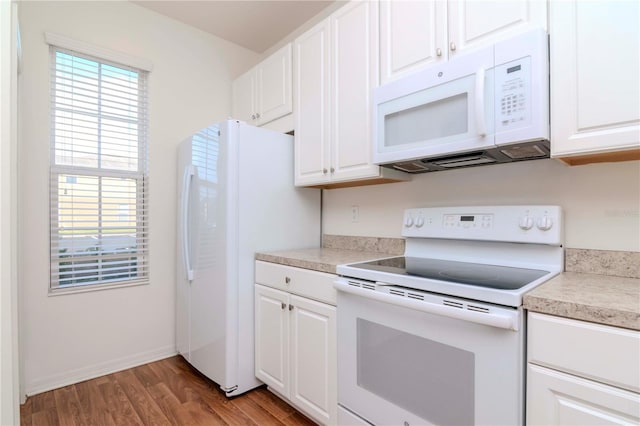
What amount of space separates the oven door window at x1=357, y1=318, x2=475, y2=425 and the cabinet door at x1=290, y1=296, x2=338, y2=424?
20 centimetres

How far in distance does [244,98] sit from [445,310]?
2398mm

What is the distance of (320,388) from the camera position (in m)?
1.64

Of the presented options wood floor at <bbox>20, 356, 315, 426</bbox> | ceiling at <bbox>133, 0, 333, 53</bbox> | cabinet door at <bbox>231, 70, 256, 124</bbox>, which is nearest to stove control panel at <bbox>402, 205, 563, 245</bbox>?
wood floor at <bbox>20, 356, 315, 426</bbox>

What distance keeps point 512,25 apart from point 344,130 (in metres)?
A: 0.93

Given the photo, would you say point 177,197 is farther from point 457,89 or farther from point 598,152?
point 598,152

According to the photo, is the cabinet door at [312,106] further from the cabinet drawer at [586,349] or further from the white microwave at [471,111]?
the cabinet drawer at [586,349]

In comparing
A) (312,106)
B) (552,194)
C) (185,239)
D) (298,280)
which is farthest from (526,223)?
(185,239)

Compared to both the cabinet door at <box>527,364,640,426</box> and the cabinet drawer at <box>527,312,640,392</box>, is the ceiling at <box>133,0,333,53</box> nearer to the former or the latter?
the cabinet drawer at <box>527,312,640,392</box>

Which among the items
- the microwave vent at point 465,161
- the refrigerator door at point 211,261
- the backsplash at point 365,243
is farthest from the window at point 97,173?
the microwave vent at point 465,161

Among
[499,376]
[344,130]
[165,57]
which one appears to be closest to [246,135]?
[344,130]

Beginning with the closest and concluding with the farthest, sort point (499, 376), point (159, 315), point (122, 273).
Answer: point (499, 376), point (122, 273), point (159, 315)

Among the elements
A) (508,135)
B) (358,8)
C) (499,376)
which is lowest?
(499,376)

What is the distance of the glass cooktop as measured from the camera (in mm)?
1170

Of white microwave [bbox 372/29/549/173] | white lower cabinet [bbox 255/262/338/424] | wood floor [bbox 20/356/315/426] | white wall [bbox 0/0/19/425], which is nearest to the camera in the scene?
white wall [bbox 0/0/19/425]
